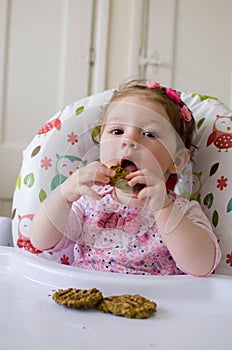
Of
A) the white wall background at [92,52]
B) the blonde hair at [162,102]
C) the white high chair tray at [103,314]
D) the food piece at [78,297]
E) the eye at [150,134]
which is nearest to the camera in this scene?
the white high chair tray at [103,314]

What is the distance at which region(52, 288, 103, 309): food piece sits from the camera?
668 mm

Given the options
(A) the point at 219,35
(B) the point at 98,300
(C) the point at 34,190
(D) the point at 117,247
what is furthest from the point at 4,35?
(B) the point at 98,300

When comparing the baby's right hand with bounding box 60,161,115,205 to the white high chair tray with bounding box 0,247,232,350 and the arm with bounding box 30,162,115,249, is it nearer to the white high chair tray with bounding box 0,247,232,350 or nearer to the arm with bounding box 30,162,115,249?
the arm with bounding box 30,162,115,249

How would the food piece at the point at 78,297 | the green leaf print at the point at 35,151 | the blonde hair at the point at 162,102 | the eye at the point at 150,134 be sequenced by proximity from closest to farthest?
the food piece at the point at 78,297 → the eye at the point at 150,134 → the blonde hair at the point at 162,102 → the green leaf print at the point at 35,151

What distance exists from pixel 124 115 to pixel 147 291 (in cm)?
26

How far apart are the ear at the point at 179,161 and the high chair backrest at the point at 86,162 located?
0.05 metres

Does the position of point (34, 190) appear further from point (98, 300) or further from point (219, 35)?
point (219, 35)

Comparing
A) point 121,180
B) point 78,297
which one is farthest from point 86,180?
point 78,297

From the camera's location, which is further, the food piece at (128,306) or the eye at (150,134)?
the eye at (150,134)

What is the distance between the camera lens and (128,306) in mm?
661

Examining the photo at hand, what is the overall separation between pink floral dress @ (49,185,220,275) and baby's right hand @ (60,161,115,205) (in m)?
0.06

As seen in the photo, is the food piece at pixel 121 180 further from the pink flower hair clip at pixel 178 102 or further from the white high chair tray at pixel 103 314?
the pink flower hair clip at pixel 178 102

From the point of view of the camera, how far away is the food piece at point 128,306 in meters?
0.65

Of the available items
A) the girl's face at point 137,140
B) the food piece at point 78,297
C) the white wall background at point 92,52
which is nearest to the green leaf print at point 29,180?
Result: the girl's face at point 137,140
